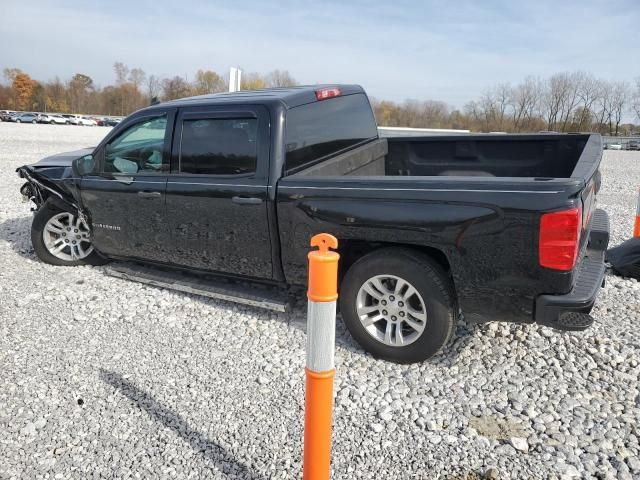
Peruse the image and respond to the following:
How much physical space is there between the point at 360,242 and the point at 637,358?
7.06 feet

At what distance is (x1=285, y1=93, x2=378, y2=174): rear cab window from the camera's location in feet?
13.1

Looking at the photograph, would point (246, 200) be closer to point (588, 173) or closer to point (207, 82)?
point (588, 173)

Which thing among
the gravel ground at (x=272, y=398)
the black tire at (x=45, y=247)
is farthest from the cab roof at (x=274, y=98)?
the black tire at (x=45, y=247)

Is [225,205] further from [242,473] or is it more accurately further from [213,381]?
[242,473]

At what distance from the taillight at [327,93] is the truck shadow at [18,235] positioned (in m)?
4.06

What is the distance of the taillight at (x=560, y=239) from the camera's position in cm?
283

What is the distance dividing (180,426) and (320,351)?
1391 mm

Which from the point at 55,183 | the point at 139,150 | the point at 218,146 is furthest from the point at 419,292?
the point at 55,183

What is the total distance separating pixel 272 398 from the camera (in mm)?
3223

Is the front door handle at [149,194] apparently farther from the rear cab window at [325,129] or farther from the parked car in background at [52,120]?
the parked car in background at [52,120]

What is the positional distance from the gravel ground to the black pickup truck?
35cm

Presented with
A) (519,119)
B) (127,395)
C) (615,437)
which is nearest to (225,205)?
(127,395)

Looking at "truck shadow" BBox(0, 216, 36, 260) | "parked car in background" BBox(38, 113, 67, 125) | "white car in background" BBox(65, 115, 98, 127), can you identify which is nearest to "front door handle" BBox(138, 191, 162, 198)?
"truck shadow" BBox(0, 216, 36, 260)

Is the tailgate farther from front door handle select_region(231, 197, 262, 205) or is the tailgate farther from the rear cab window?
front door handle select_region(231, 197, 262, 205)
